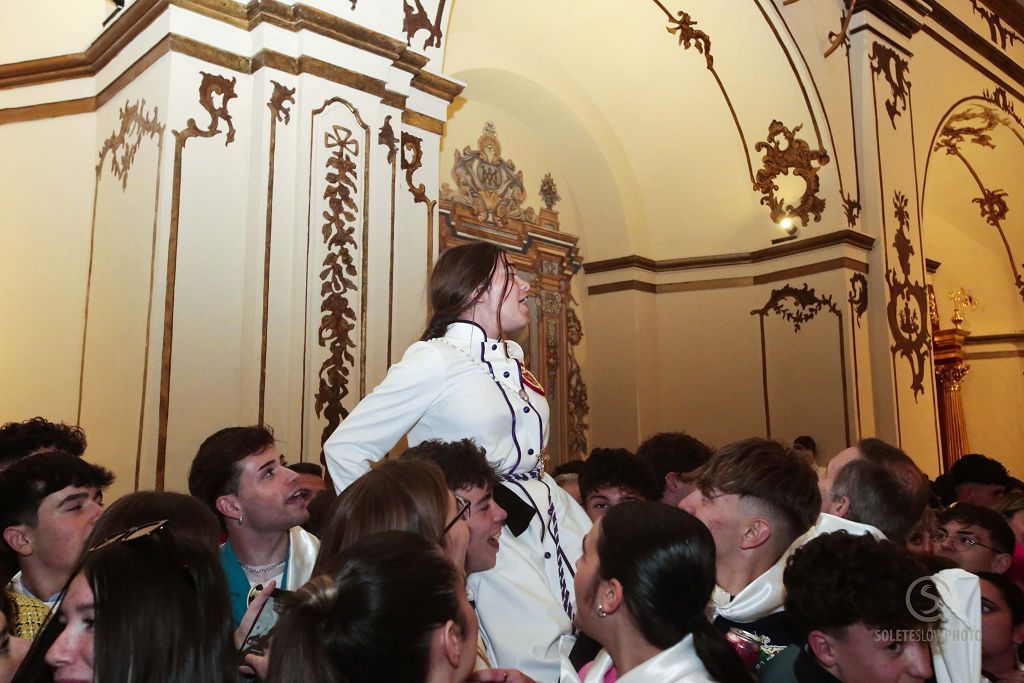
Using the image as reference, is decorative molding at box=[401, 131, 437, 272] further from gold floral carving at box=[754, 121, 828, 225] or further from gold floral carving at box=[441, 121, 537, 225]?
gold floral carving at box=[754, 121, 828, 225]

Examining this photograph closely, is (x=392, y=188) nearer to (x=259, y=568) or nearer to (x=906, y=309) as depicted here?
(x=259, y=568)

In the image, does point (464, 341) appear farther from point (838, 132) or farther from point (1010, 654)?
point (838, 132)

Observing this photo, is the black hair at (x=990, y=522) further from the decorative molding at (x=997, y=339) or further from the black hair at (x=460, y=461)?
the decorative molding at (x=997, y=339)

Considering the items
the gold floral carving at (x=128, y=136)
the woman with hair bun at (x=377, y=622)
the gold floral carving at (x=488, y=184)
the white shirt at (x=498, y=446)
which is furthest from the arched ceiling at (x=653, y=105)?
the woman with hair bun at (x=377, y=622)

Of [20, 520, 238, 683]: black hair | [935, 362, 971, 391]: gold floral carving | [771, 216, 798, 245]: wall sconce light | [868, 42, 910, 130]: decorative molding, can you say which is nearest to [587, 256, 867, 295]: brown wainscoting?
[771, 216, 798, 245]: wall sconce light

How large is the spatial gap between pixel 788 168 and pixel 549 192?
2.13m

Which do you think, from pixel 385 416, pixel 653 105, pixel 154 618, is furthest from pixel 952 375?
pixel 154 618

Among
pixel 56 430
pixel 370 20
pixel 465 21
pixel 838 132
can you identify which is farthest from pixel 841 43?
pixel 56 430

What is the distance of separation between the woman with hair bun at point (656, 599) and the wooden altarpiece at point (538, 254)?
18.4ft

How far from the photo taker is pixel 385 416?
2322mm

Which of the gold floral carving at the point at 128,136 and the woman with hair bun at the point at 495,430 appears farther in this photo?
the gold floral carving at the point at 128,136

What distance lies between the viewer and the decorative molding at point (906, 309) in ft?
24.7

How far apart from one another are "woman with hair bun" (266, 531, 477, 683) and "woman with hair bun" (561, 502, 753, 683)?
1.23ft

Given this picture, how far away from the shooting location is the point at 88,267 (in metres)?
4.93
